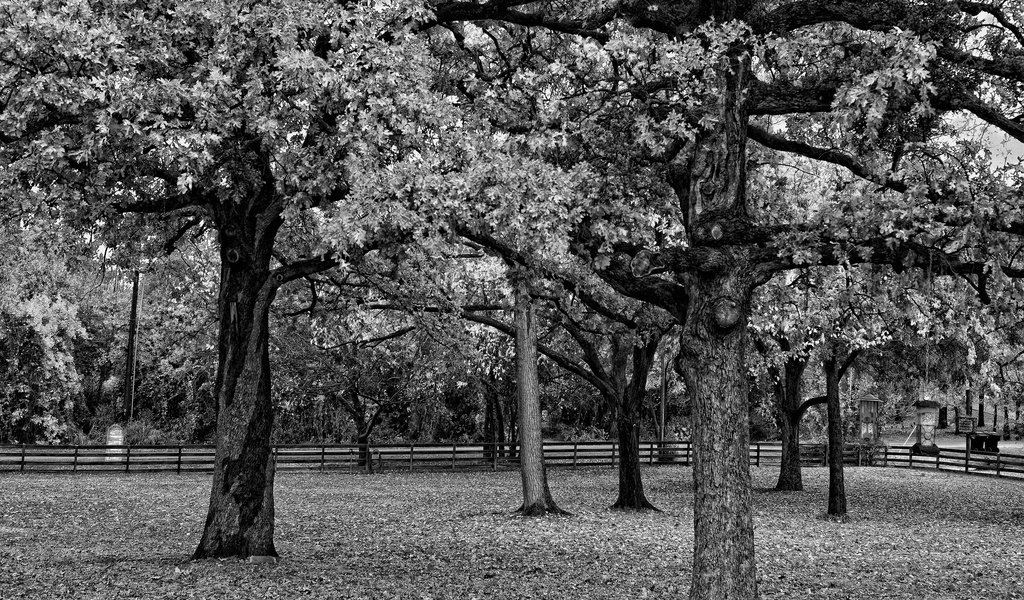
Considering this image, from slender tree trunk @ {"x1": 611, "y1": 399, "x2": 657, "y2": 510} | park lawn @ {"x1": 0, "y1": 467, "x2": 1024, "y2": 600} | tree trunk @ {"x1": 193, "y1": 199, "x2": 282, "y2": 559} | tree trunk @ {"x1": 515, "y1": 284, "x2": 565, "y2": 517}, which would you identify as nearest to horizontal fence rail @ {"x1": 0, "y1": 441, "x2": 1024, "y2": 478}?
park lawn @ {"x1": 0, "y1": 467, "x2": 1024, "y2": 600}

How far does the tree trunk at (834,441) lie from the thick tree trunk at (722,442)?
41.0ft

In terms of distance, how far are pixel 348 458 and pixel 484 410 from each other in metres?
11.4

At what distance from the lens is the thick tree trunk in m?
8.14

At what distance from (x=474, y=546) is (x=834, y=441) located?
965cm

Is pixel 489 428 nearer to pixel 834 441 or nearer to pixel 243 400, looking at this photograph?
pixel 834 441

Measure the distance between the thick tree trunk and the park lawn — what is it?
215 cm

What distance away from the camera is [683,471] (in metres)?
37.2

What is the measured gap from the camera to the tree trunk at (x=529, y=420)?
748 inches

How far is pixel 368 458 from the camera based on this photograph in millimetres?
34406

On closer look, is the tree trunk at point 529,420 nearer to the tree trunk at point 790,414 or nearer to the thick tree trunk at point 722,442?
the tree trunk at point 790,414

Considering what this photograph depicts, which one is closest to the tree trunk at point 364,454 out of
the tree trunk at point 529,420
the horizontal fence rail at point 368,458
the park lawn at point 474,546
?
the horizontal fence rail at point 368,458

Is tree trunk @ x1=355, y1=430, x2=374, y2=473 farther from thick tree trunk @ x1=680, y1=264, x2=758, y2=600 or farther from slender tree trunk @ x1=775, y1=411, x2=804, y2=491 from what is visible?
thick tree trunk @ x1=680, y1=264, x2=758, y2=600

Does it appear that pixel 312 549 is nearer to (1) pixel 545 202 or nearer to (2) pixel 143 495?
(1) pixel 545 202

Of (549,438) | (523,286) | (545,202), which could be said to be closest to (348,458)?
(549,438)
